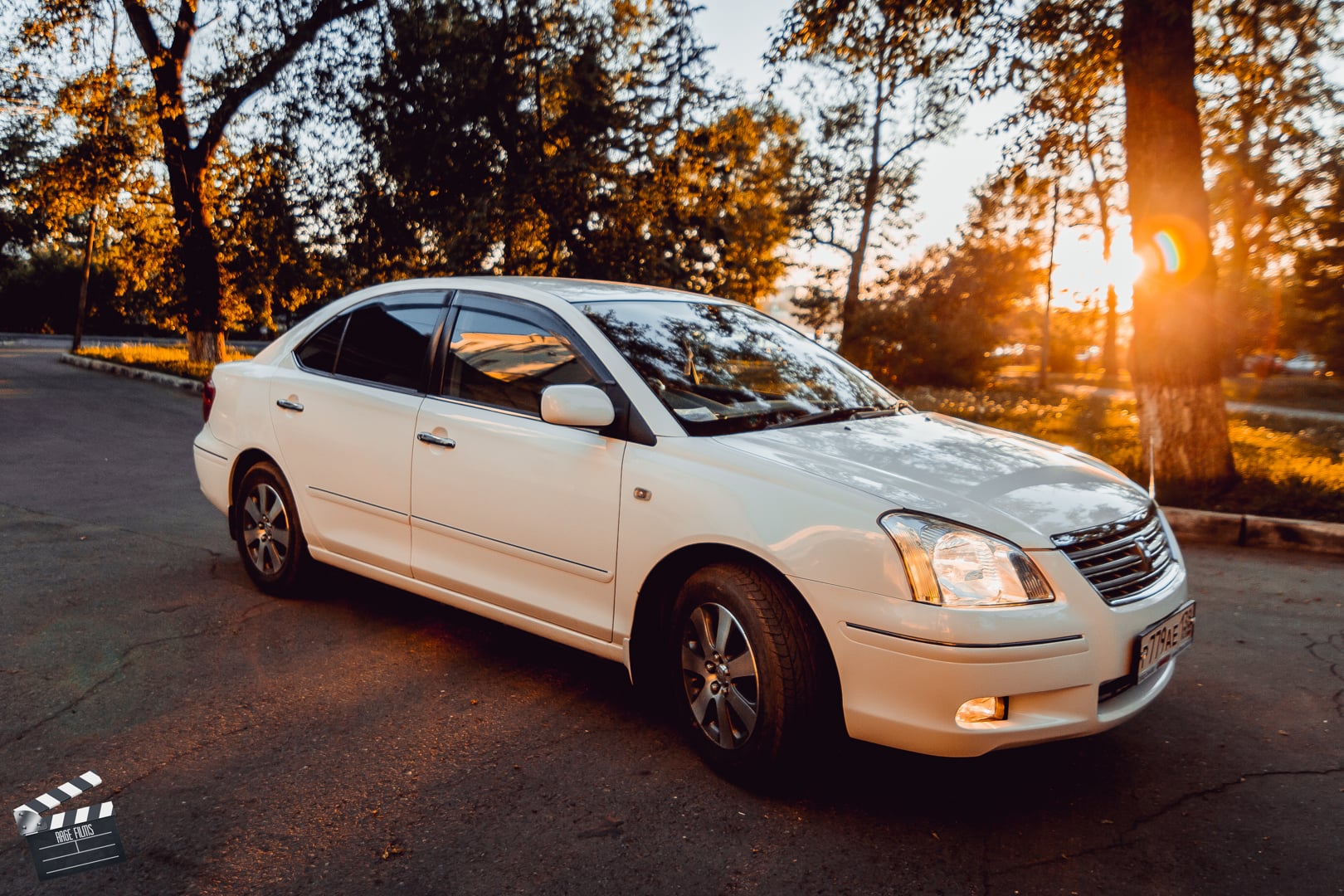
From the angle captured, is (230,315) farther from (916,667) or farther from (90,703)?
(916,667)

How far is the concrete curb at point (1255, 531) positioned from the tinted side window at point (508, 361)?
17.9 ft

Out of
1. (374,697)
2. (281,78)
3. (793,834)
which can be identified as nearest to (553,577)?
(374,697)

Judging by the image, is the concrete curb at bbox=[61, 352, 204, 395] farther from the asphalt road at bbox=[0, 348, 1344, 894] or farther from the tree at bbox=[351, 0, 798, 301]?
the asphalt road at bbox=[0, 348, 1344, 894]

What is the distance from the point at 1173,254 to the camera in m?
8.44

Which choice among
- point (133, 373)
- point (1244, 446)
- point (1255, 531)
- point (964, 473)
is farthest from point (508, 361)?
point (133, 373)

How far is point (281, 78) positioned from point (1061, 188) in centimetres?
2014

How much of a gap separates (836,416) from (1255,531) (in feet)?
15.9

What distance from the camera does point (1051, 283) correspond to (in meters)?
34.2

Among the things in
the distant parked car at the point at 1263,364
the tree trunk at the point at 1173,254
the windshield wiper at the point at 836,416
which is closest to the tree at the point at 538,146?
the tree trunk at the point at 1173,254

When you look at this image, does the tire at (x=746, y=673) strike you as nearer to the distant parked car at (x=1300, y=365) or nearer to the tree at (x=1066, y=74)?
the tree at (x=1066, y=74)

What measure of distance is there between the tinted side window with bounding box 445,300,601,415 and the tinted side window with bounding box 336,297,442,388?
0.22 m

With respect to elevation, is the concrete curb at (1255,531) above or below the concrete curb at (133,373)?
below

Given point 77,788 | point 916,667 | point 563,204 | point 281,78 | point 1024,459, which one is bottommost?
point 77,788
